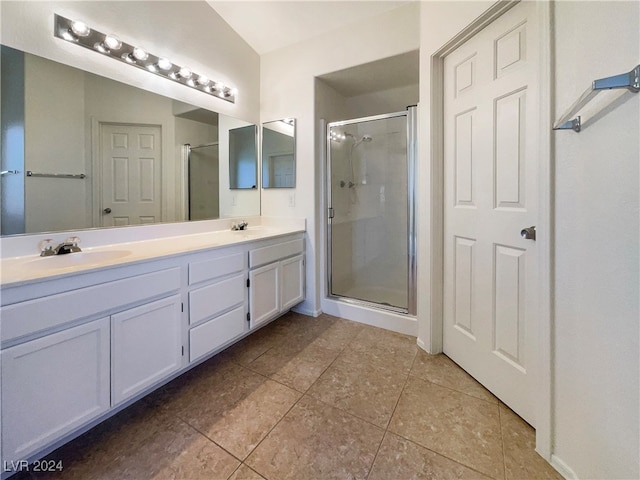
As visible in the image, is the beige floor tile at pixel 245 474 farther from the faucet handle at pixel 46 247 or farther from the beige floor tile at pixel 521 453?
the faucet handle at pixel 46 247

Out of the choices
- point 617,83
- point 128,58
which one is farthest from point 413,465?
point 128,58

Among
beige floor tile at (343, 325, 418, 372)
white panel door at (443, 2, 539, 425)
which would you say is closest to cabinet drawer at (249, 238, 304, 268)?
beige floor tile at (343, 325, 418, 372)

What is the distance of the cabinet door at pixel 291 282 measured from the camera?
7.45 feet

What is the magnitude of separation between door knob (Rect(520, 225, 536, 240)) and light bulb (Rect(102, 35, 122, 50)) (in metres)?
2.49

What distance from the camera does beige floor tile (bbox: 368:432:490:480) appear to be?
40.9 inches

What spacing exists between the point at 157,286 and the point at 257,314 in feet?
2.63

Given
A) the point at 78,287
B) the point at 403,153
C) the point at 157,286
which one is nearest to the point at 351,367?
the point at 157,286

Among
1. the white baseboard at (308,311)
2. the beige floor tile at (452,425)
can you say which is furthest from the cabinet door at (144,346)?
the white baseboard at (308,311)

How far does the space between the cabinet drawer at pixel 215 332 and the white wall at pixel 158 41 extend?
5.29 ft

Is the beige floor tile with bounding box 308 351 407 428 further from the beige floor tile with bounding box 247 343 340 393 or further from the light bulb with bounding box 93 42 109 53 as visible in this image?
the light bulb with bounding box 93 42 109 53

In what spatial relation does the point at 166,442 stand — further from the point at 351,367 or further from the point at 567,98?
the point at 567,98

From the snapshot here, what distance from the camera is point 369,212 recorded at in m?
2.91

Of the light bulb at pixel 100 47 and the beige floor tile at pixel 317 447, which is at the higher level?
the light bulb at pixel 100 47

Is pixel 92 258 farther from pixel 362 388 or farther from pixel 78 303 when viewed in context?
pixel 362 388
